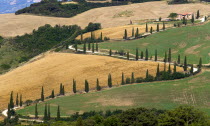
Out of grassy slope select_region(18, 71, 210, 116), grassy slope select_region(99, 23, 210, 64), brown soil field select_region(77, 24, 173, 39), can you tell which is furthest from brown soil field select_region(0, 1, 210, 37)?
grassy slope select_region(18, 71, 210, 116)

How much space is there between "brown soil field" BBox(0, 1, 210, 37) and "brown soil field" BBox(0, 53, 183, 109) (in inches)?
1802

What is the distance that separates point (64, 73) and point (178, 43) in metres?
31.8

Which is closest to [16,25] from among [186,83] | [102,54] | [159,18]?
[159,18]

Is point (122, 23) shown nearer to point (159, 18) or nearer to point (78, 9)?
point (159, 18)

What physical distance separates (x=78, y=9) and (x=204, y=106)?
124589 millimetres

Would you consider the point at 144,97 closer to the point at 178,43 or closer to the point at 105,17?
the point at 178,43

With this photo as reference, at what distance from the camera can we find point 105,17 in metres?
178

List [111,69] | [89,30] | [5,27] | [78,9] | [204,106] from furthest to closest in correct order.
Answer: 1. [78,9]
2. [5,27]
3. [89,30]
4. [111,69]
5. [204,106]

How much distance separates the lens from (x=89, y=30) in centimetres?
15525

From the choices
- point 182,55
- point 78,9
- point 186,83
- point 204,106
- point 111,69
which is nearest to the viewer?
point 204,106

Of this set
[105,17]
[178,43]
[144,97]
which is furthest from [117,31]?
[144,97]

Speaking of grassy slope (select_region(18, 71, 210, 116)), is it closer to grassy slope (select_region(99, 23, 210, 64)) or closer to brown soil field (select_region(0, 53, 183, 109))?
brown soil field (select_region(0, 53, 183, 109))

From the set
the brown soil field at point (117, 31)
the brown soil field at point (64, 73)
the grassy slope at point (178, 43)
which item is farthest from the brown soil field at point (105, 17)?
the brown soil field at point (64, 73)

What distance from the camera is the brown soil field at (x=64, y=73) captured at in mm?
100312
